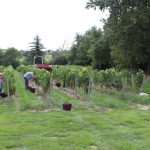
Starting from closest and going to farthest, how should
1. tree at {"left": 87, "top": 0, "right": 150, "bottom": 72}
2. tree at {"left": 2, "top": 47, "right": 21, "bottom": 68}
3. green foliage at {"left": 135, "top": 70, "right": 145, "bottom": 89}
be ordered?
green foliage at {"left": 135, "top": 70, "right": 145, "bottom": 89} < tree at {"left": 87, "top": 0, "right": 150, "bottom": 72} < tree at {"left": 2, "top": 47, "right": 21, "bottom": 68}

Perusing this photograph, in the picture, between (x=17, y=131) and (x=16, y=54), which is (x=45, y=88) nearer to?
(x=17, y=131)

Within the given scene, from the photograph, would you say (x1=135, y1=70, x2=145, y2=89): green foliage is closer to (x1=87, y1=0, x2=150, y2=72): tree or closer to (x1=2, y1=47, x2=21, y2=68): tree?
(x1=87, y1=0, x2=150, y2=72): tree

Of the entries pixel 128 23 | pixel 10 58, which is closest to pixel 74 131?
pixel 128 23

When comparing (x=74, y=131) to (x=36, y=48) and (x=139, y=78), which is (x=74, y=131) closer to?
(x=139, y=78)

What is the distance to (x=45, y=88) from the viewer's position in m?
17.9

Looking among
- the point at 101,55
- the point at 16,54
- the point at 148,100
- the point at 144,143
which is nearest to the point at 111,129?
the point at 144,143

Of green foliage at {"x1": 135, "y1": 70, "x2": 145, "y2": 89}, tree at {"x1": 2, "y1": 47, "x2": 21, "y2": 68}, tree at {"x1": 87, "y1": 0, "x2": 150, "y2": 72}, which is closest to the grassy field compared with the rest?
green foliage at {"x1": 135, "y1": 70, "x2": 145, "y2": 89}

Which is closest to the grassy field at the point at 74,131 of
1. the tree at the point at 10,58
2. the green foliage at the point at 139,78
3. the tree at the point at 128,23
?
the green foliage at the point at 139,78

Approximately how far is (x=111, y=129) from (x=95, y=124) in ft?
2.50

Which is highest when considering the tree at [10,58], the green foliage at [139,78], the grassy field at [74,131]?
the tree at [10,58]

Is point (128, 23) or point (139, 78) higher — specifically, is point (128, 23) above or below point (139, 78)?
above

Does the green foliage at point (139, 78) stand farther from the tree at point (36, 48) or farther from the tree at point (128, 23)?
the tree at point (36, 48)

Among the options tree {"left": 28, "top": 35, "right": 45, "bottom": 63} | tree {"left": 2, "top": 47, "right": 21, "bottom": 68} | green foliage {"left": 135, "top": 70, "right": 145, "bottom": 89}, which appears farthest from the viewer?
tree {"left": 28, "top": 35, "right": 45, "bottom": 63}

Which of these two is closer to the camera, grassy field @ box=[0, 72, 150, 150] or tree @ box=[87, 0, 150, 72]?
grassy field @ box=[0, 72, 150, 150]
